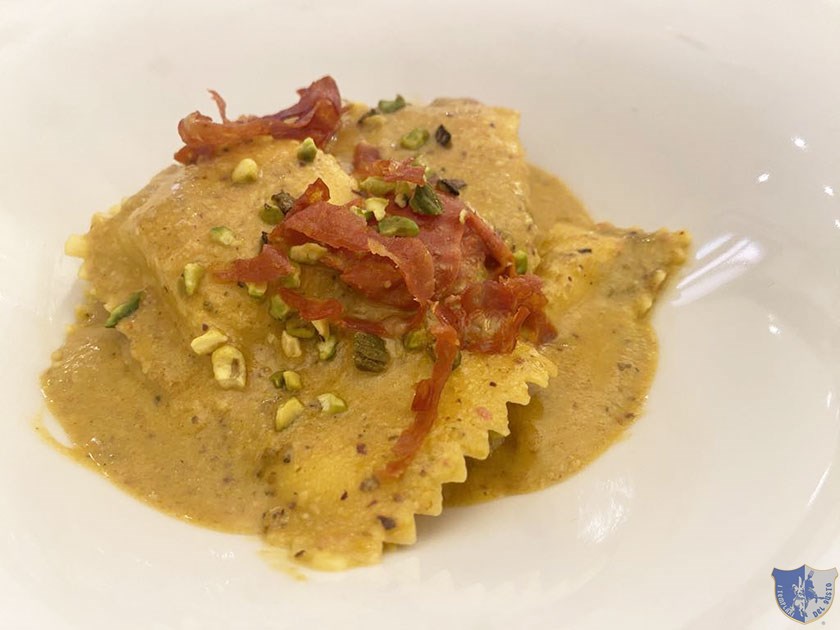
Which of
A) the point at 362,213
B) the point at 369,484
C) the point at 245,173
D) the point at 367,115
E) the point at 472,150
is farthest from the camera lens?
the point at 367,115

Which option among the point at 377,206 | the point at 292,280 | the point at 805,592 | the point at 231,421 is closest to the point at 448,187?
the point at 377,206

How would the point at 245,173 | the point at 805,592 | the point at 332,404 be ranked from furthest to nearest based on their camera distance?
1. the point at 245,173
2. the point at 332,404
3. the point at 805,592

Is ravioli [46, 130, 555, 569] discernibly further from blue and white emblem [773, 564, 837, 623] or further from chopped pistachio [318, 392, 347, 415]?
blue and white emblem [773, 564, 837, 623]

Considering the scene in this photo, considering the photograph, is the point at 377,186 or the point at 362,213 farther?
the point at 377,186

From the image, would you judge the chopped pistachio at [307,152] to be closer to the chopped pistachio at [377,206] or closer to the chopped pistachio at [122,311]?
the chopped pistachio at [377,206]

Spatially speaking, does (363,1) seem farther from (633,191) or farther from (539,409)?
(539,409)

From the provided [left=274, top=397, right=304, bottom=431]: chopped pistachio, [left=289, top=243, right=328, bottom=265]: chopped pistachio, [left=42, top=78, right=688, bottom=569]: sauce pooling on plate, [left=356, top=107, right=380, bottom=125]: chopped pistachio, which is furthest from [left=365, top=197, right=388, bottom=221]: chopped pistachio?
[left=356, top=107, right=380, bottom=125]: chopped pistachio

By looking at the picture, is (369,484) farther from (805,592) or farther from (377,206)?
(805,592)

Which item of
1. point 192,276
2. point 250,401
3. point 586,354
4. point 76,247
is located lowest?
point 76,247
